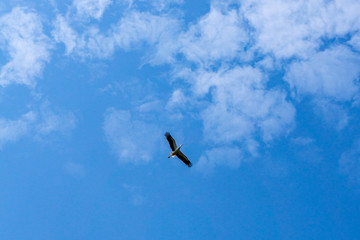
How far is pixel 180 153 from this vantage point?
84375mm

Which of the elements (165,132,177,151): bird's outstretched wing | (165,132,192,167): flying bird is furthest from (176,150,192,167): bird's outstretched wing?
(165,132,177,151): bird's outstretched wing

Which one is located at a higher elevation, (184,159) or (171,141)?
(184,159)

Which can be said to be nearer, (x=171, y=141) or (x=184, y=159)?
(x=171, y=141)

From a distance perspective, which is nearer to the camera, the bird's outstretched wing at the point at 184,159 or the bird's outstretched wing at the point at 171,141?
the bird's outstretched wing at the point at 171,141

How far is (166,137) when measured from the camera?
8150 cm

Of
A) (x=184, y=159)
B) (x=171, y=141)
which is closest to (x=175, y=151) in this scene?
(x=171, y=141)

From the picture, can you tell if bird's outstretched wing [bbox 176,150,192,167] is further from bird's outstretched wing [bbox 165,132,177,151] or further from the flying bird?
bird's outstretched wing [bbox 165,132,177,151]

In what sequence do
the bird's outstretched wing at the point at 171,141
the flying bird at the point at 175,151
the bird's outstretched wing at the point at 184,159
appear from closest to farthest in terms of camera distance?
the bird's outstretched wing at the point at 171,141 → the flying bird at the point at 175,151 → the bird's outstretched wing at the point at 184,159

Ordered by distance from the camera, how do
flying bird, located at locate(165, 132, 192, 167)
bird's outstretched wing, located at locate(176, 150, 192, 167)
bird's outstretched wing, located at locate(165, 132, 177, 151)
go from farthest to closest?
1. bird's outstretched wing, located at locate(176, 150, 192, 167)
2. flying bird, located at locate(165, 132, 192, 167)
3. bird's outstretched wing, located at locate(165, 132, 177, 151)

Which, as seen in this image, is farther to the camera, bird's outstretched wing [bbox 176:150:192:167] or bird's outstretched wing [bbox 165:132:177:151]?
bird's outstretched wing [bbox 176:150:192:167]

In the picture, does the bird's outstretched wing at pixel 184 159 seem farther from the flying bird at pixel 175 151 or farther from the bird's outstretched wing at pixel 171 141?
the bird's outstretched wing at pixel 171 141

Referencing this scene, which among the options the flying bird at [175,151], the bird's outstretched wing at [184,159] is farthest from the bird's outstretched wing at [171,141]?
the bird's outstretched wing at [184,159]

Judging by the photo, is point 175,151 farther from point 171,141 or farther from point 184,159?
point 184,159

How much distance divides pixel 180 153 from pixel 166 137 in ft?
17.5
